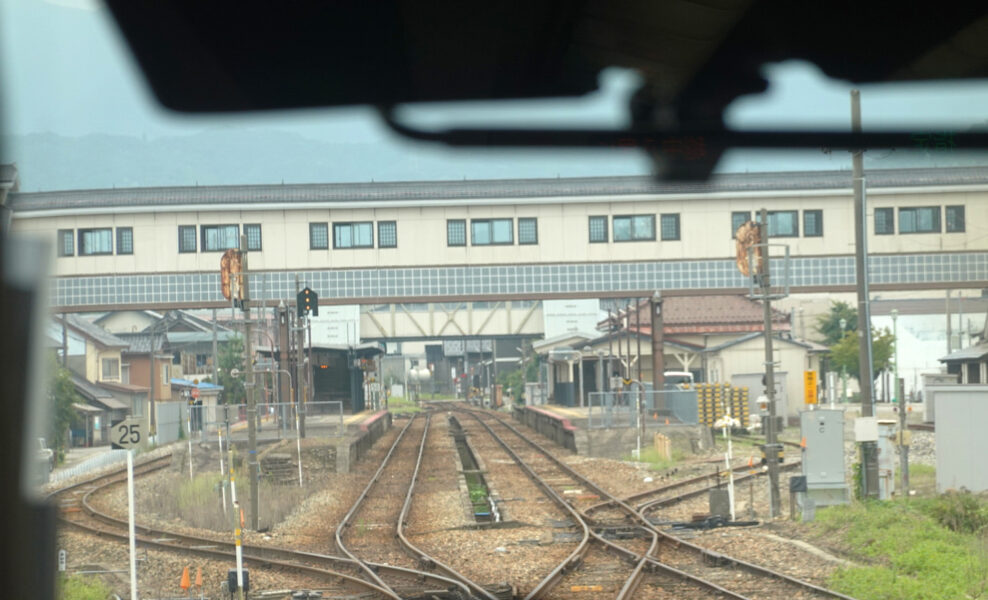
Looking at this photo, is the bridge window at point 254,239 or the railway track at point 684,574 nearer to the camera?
the railway track at point 684,574

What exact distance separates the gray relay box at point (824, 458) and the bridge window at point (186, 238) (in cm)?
921

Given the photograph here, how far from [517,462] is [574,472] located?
433 centimetres

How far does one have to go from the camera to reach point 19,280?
125 centimetres

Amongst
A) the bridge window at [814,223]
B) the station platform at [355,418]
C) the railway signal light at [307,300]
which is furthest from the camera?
the station platform at [355,418]

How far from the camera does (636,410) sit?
87.0ft

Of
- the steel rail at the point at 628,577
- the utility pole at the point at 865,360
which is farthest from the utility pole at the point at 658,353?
the utility pole at the point at 865,360

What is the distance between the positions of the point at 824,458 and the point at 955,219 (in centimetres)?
1111

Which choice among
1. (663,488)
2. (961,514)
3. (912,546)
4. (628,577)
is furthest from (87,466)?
(912,546)

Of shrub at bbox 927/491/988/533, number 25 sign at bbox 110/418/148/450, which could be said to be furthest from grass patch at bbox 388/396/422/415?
shrub at bbox 927/491/988/533

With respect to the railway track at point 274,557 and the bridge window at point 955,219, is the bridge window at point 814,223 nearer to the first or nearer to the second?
the bridge window at point 955,219

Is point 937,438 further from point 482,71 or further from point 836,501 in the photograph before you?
point 482,71

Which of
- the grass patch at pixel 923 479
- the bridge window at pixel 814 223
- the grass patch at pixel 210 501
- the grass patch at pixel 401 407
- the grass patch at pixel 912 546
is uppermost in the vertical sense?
the bridge window at pixel 814 223

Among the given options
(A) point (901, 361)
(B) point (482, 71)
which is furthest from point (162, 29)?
(A) point (901, 361)

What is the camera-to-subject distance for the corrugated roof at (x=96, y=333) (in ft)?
148
